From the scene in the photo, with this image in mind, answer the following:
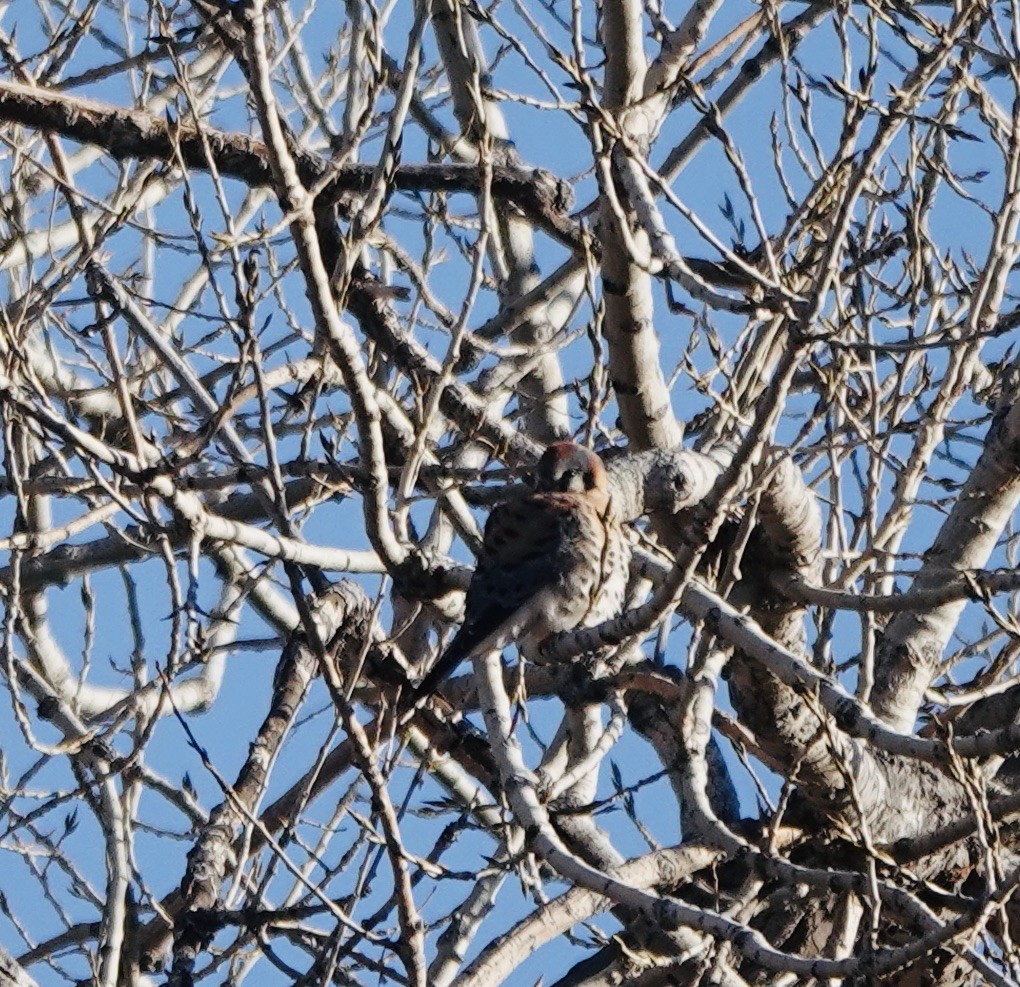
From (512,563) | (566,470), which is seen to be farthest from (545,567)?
(566,470)

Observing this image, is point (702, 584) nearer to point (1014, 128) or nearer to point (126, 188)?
point (1014, 128)

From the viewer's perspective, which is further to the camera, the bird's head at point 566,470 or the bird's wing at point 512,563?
the bird's head at point 566,470

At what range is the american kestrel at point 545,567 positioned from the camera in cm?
431

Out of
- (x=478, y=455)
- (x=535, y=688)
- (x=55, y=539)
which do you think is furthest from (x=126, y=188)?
(x=535, y=688)

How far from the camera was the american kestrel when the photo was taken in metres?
4.31

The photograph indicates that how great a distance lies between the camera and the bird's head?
15.2 ft

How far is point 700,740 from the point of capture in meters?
3.63

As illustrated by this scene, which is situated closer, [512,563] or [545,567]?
[512,563]

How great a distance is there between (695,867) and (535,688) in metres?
0.90

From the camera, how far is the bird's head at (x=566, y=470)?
4625mm

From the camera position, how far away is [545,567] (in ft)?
17.5

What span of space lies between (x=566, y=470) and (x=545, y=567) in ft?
1.47

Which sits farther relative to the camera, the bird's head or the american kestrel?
the bird's head

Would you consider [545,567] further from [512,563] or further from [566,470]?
[566,470]
